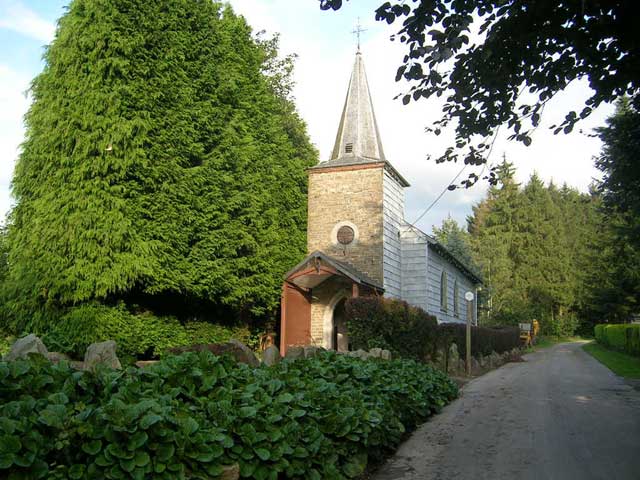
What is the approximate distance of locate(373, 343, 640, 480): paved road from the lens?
18.4ft

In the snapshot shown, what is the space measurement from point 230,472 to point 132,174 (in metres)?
11.0

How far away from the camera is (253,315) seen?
20.4m

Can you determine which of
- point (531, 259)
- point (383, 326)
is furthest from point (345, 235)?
point (531, 259)

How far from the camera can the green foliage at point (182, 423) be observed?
3094 mm

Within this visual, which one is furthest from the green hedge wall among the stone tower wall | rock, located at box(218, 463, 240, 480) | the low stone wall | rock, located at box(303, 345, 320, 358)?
rock, located at box(218, 463, 240, 480)

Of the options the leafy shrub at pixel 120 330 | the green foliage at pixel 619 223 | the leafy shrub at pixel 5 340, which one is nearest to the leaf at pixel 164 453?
the green foliage at pixel 619 223

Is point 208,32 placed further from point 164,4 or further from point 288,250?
point 288,250

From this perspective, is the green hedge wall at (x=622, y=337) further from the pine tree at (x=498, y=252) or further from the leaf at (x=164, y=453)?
the leaf at (x=164, y=453)

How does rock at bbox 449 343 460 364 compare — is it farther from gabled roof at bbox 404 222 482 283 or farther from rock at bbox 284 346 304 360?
rock at bbox 284 346 304 360

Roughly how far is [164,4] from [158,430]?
14.2 meters

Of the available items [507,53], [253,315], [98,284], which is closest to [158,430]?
[507,53]

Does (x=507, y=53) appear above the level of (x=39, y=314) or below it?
above

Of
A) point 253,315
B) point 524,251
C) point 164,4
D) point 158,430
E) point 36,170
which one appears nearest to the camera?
point 158,430

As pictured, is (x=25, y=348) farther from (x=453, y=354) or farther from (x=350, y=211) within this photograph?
(x=350, y=211)
